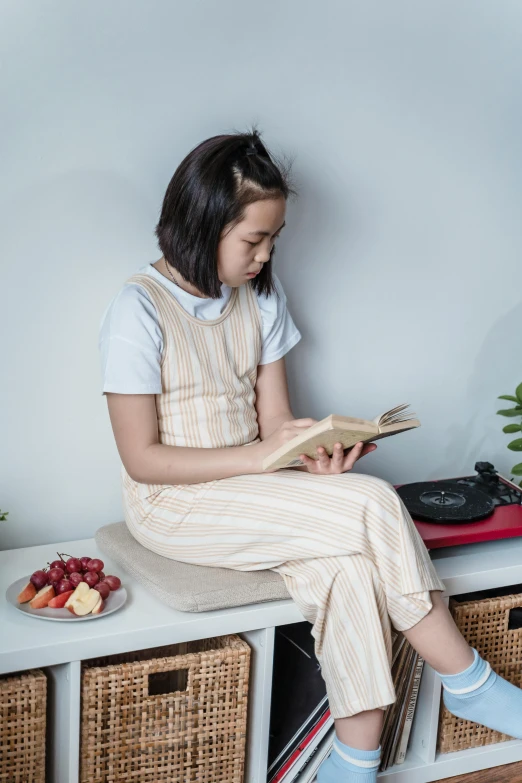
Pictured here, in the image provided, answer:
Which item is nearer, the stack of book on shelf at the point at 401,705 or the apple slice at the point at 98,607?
the apple slice at the point at 98,607

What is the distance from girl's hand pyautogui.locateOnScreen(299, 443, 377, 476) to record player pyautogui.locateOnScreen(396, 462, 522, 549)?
30 cm

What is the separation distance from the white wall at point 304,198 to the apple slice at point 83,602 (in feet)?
1.25

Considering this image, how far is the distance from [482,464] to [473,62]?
3.00 ft

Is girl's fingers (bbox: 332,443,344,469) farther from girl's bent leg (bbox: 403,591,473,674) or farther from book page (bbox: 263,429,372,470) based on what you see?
girl's bent leg (bbox: 403,591,473,674)

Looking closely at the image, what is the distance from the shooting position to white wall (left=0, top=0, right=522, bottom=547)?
5.71ft

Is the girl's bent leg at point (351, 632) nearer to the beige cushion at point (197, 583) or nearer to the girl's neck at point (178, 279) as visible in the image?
the beige cushion at point (197, 583)

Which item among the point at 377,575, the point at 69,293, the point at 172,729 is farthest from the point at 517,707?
the point at 69,293

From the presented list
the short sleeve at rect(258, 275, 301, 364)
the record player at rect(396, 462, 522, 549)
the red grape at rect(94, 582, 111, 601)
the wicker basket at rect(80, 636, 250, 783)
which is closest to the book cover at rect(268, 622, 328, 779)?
the wicker basket at rect(80, 636, 250, 783)

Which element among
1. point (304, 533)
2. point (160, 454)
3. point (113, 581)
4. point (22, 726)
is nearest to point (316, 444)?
point (304, 533)

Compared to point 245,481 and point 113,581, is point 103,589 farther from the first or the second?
point 245,481

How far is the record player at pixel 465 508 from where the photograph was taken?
184cm

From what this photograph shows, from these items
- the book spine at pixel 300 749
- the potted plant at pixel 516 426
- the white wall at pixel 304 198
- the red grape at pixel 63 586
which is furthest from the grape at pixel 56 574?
the potted plant at pixel 516 426

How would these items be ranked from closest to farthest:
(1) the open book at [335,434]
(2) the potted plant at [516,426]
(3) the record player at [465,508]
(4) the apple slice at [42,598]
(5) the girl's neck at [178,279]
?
(1) the open book at [335,434]
(4) the apple slice at [42,598]
(5) the girl's neck at [178,279]
(3) the record player at [465,508]
(2) the potted plant at [516,426]

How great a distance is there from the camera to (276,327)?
1879mm
